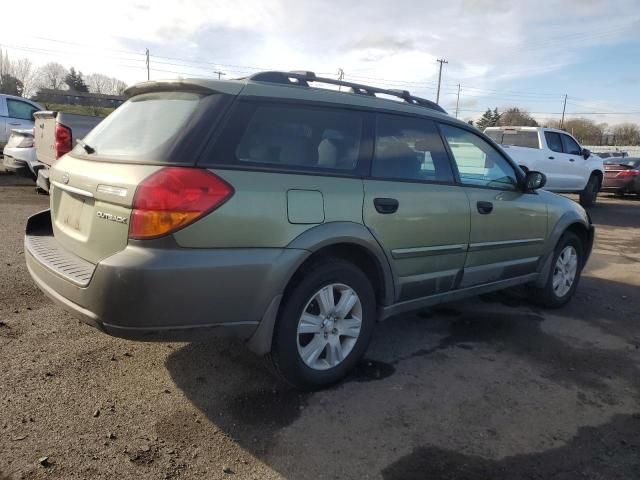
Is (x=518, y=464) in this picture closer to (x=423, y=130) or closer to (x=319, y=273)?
(x=319, y=273)

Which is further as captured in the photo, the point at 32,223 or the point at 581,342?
the point at 581,342

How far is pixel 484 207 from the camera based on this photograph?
402cm

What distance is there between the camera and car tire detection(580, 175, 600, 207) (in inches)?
550

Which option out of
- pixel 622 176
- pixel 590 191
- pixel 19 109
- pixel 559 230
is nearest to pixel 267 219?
pixel 559 230

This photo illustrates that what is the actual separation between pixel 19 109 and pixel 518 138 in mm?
12708

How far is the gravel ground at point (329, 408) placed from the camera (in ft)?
8.01

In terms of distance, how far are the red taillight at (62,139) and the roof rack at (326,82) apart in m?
5.78

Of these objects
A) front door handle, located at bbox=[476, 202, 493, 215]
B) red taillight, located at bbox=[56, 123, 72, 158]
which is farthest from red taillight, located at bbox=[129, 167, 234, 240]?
red taillight, located at bbox=[56, 123, 72, 158]

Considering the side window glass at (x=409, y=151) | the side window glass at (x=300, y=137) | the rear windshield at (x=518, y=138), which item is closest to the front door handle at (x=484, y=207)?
the side window glass at (x=409, y=151)

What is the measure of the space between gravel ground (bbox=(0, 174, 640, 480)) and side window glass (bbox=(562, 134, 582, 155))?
9820 millimetres

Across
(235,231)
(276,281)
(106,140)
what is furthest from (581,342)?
(106,140)

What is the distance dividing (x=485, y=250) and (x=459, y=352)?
2.78 ft

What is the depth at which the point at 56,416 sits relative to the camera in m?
2.69

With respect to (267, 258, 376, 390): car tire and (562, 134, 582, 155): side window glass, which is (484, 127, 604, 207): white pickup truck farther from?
(267, 258, 376, 390): car tire
